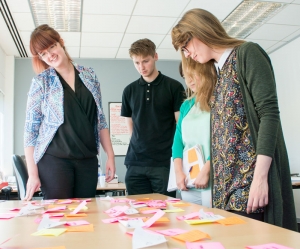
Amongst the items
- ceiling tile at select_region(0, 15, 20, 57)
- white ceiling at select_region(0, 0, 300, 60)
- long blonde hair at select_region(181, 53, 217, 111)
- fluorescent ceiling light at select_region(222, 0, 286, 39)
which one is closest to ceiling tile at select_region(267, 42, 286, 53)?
white ceiling at select_region(0, 0, 300, 60)

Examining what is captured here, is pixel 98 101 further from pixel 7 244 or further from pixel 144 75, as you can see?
pixel 7 244

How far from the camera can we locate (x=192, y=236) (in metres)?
Result: 0.72

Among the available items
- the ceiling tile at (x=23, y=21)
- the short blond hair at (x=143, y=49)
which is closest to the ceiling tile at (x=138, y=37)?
the ceiling tile at (x=23, y=21)

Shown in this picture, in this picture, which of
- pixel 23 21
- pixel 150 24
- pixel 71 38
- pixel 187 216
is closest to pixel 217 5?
pixel 150 24

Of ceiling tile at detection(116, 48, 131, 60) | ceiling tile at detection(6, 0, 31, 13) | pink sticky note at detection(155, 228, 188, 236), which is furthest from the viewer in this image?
ceiling tile at detection(116, 48, 131, 60)

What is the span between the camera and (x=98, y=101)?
5.65 feet

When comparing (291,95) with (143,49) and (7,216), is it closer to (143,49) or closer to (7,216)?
(143,49)

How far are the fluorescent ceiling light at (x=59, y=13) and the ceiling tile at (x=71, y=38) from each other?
4.1 inches

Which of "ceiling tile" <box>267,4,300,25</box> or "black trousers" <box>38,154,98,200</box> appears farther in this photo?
"ceiling tile" <box>267,4,300,25</box>

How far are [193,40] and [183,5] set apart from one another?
2.68 metres

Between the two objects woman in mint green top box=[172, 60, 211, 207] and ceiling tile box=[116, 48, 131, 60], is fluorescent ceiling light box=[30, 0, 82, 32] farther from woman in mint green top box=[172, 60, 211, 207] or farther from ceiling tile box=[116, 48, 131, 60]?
woman in mint green top box=[172, 60, 211, 207]

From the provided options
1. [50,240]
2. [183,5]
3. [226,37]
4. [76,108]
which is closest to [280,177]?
[226,37]

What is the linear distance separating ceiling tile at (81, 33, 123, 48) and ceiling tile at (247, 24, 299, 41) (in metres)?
1.82

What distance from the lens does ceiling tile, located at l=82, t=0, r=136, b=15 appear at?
3600 mm
